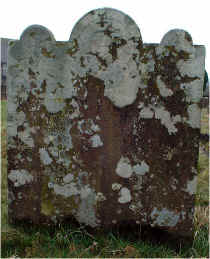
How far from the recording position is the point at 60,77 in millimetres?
2557

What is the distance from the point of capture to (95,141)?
2559mm

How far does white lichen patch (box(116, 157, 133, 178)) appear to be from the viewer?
8.38 feet

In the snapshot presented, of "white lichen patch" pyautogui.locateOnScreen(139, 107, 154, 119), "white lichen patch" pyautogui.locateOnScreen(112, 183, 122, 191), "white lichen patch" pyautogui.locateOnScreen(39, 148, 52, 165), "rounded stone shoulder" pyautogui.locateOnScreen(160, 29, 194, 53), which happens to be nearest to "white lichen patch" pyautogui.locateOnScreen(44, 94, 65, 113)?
"white lichen patch" pyautogui.locateOnScreen(39, 148, 52, 165)

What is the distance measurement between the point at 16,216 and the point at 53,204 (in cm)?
40

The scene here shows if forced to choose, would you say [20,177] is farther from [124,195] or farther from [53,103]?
[124,195]

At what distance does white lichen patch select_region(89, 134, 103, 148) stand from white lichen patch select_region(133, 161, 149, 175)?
1.29ft

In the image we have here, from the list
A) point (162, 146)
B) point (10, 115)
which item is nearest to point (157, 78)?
point (162, 146)

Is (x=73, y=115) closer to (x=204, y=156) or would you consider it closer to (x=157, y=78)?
(x=157, y=78)

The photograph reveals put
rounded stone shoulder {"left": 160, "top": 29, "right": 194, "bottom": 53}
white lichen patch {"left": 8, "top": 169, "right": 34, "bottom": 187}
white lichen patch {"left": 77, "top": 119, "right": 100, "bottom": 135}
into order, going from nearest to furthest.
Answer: rounded stone shoulder {"left": 160, "top": 29, "right": 194, "bottom": 53} → white lichen patch {"left": 77, "top": 119, "right": 100, "bottom": 135} → white lichen patch {"left": 8, "top": 169, "right": 34, "bottom": 187}

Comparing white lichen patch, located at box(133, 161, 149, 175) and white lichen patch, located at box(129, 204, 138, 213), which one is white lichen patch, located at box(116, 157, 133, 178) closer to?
white lichen patch, located at box(133, 161, 149, 175)

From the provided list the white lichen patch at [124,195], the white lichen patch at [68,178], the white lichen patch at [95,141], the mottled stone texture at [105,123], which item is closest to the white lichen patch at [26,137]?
the mottled stone texture at [105,123]

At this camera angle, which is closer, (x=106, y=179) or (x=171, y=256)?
(x=171, y=256)

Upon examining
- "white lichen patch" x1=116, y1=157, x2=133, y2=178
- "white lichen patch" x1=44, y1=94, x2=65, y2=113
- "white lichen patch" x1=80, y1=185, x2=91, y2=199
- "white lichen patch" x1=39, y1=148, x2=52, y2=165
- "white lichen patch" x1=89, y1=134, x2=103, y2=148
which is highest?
"white lichen patch" x1=44, y1=94, x2=65, y2=113

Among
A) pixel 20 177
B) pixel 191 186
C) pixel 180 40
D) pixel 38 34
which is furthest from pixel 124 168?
pixel 38 34
